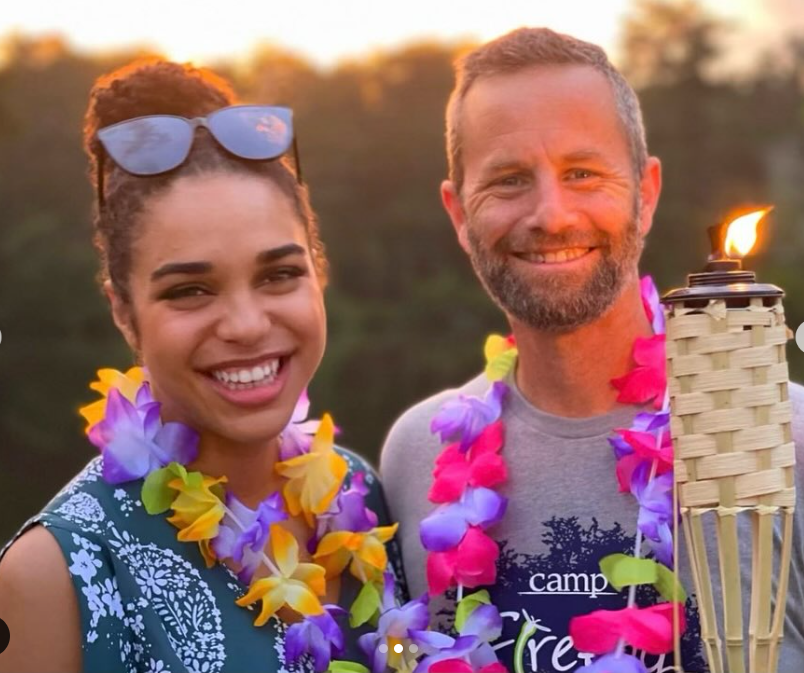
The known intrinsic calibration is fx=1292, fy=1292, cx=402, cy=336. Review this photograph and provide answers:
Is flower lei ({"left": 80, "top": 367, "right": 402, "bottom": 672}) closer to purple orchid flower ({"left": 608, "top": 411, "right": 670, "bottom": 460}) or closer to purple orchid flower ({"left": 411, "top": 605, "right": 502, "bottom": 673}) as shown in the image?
purple orchid flower ({"left": 411, "top": 605, "right": 502, "bottom": 673})

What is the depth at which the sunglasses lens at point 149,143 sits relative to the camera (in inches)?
114

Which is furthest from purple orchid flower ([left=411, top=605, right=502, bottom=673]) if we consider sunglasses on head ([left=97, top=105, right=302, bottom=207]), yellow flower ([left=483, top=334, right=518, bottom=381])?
sunglasses on head ([left=97, top=105, right=302, bottom=207])

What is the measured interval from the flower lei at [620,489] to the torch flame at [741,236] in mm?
691

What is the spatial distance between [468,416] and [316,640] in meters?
0.72

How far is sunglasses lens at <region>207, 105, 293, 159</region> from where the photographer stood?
294 cm

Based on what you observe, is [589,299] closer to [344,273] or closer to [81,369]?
[81,369]

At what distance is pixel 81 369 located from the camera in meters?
13.3

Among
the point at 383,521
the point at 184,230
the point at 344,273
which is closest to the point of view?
the point at 184,230

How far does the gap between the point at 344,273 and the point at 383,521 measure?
11985 mm

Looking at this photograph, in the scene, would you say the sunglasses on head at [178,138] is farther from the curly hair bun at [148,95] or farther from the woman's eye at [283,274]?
the woman's eye at [283,274]

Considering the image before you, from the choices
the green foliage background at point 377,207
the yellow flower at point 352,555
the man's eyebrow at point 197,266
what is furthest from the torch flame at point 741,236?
the green foliage background at point 377,207

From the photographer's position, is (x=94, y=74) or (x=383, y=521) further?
(x=94, y=74)

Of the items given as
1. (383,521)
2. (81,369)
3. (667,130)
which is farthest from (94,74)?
(383,521)

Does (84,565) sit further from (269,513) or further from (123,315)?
(123,315)
